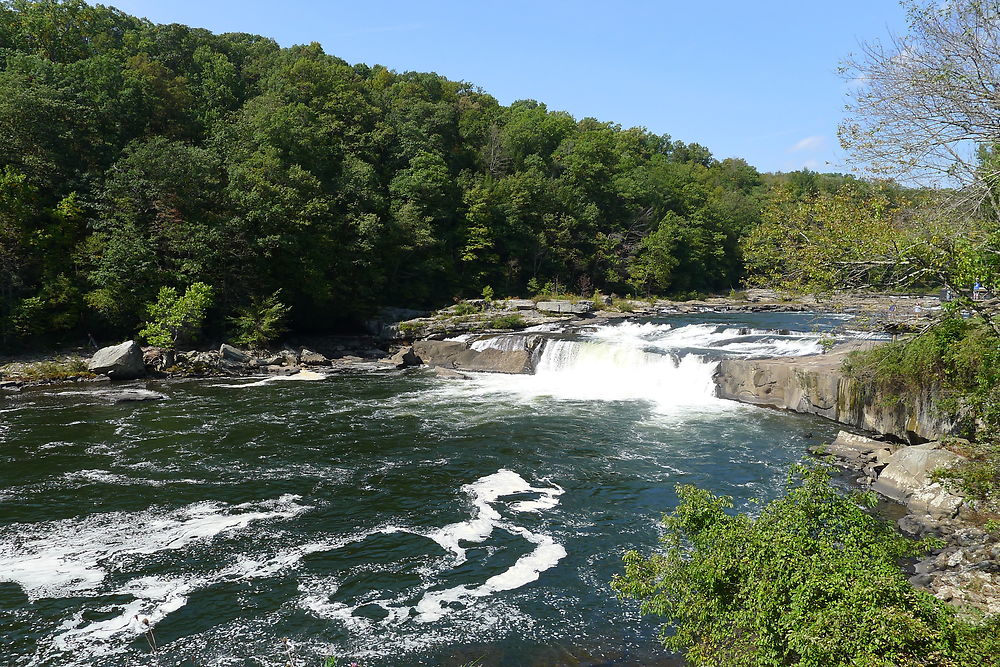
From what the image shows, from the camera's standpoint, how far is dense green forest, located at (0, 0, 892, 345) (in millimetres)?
28438

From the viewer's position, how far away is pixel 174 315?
89.9ft

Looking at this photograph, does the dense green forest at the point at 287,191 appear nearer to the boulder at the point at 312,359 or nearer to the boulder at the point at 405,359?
the boulder at the point at 312,359

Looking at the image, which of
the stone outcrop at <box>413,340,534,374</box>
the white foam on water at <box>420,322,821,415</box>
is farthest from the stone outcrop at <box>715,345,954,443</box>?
the stone outcrop at <box>413,340,534,374</box>

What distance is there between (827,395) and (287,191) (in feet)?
87.1

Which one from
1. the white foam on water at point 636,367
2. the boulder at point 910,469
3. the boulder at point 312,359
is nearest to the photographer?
the boulder at point 910,469

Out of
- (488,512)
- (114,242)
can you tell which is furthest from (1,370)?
(488,512)

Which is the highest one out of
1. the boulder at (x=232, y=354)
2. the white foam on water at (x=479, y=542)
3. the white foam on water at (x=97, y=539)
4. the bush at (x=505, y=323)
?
the bush at (x=505, y=323)

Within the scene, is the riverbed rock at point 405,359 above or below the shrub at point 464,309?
below

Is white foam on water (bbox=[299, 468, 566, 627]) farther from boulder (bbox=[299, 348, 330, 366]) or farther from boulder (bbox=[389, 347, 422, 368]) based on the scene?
boulder (bbox=[299, 348, 330, 366])

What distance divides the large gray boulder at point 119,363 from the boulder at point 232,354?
129 inches

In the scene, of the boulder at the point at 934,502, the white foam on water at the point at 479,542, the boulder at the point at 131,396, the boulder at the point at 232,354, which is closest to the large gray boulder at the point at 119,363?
the boulder at the point at 131,396

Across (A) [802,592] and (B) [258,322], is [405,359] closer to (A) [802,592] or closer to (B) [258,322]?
(B) [258,322]

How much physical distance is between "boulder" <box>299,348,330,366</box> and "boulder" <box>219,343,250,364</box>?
2.43 m

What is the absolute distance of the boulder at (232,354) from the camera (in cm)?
2766
